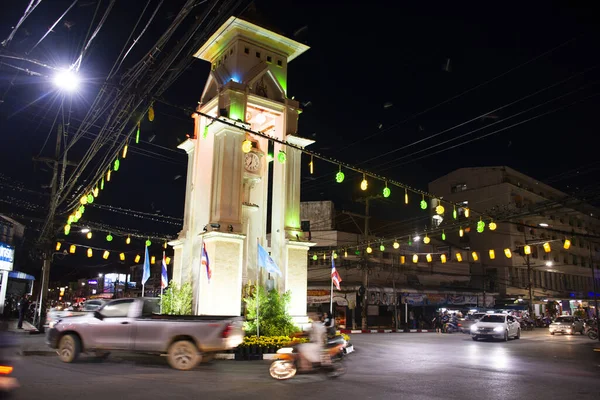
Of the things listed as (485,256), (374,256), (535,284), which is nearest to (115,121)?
(374,256)

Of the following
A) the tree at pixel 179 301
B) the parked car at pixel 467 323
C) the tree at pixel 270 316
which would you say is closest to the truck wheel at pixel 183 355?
the tree at pixel 270 316

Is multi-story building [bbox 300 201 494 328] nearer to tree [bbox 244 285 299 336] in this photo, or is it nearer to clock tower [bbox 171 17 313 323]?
clock tower [bbox 171 17 313 323]

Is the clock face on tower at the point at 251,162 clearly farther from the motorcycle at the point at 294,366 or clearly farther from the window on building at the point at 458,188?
the window on building at the point at 458,188

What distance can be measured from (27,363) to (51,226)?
1290cm

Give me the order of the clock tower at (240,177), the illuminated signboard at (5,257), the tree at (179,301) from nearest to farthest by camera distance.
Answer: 1. the clock tower at (240,177)
2. the tree at (179,301)
3. the illuminated signboard at (5,257)

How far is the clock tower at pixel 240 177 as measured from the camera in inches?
683

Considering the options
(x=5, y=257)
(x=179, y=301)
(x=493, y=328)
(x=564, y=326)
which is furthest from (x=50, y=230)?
(x=564, y=326)

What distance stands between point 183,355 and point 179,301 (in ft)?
19.7

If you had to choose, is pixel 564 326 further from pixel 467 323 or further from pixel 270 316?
pixel 270 316

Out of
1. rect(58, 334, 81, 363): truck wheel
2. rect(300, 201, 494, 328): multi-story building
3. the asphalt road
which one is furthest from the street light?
rect(300, 201, 494, 328): multi-story building

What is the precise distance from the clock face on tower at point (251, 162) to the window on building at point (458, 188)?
45.2 m

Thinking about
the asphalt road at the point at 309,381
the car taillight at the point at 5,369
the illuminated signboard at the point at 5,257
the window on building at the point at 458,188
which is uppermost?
the window on building at the point at 458,188

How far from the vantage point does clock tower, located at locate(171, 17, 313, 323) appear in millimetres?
17359

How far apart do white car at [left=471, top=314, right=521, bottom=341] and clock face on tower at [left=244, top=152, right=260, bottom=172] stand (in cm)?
1582
